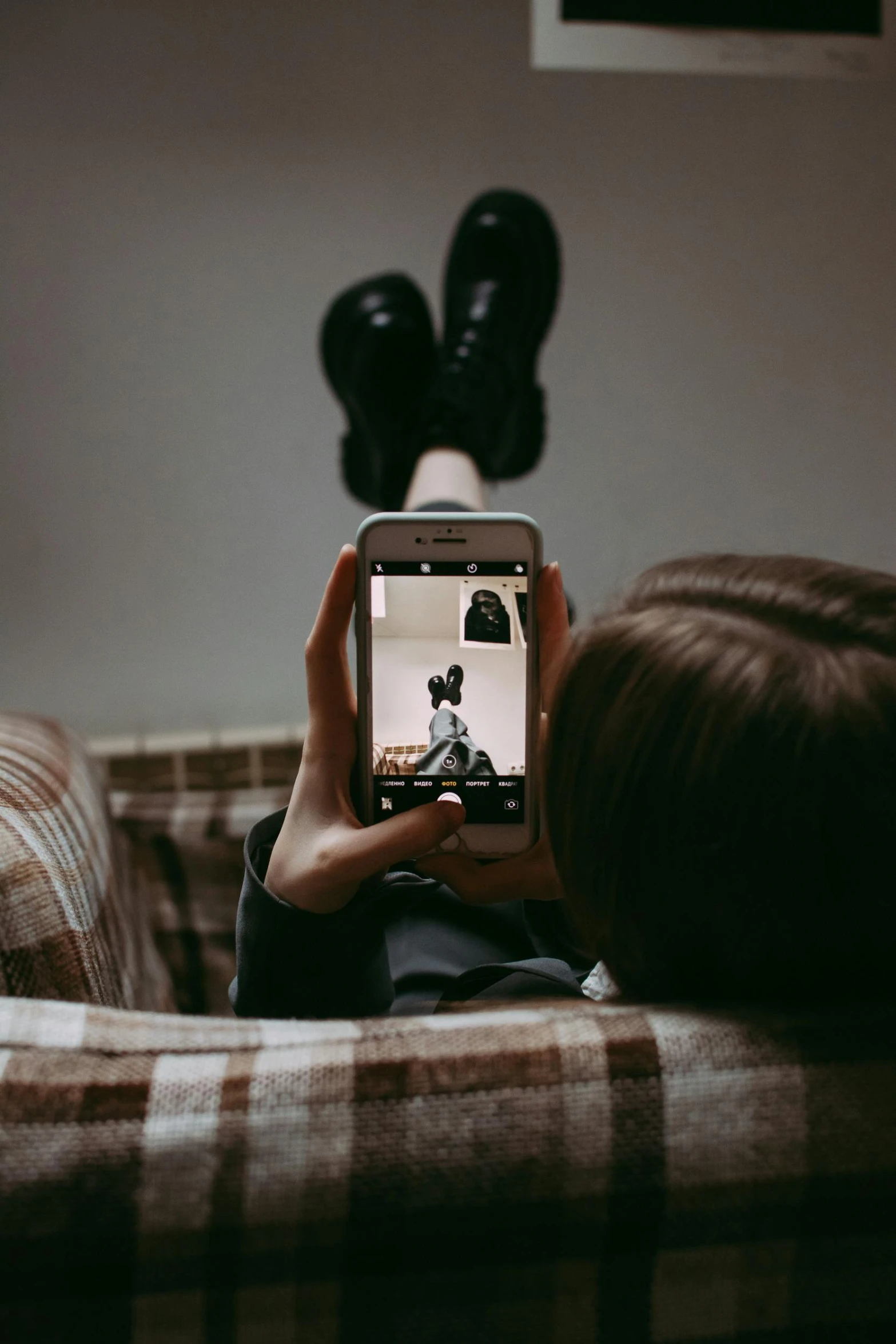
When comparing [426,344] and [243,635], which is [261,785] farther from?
[426,344]

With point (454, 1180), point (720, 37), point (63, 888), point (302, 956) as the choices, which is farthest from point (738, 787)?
point (720, 37)

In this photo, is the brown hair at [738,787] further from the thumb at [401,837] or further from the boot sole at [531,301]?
the boot sole at [531,301]

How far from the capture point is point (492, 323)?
43.5 inches

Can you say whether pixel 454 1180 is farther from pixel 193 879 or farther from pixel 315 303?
pixel 315 303

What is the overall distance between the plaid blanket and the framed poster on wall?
1.17m

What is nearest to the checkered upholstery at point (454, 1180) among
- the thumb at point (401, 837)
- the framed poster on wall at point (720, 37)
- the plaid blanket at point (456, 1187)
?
the plaid blanket at point (456, 1187)

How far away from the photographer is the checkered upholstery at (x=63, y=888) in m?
0.50

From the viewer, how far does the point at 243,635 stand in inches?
47.8

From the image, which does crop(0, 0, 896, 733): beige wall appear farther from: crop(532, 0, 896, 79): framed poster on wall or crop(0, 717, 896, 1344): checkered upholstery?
crop(0, 717, 896, 1344): checkered upholstery

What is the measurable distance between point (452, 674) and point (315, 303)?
0.78 metres

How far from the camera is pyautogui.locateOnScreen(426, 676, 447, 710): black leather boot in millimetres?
522

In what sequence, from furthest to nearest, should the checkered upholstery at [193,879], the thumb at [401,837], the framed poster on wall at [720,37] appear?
the framed poster on wall at [720,37], the checkered upholstery at [193,879], the thumb at [401,837]

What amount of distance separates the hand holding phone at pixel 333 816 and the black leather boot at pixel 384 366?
610 mm

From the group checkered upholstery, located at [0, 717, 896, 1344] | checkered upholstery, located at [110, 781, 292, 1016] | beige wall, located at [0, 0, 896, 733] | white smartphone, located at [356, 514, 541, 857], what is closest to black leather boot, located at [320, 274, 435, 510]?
beige wall, located at [0, 0, 896, 733]
